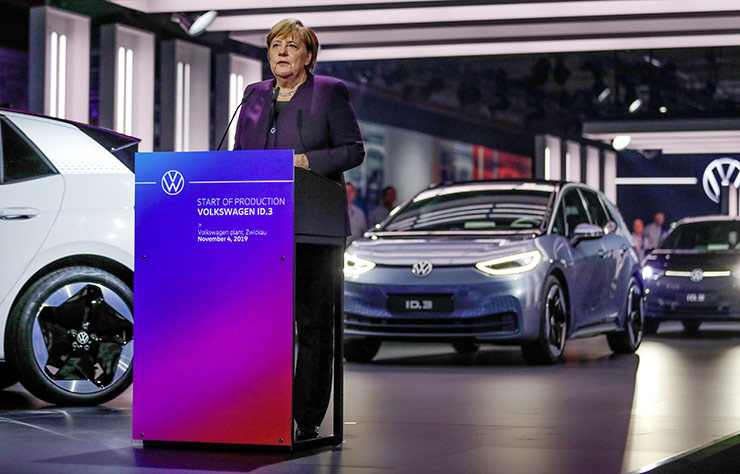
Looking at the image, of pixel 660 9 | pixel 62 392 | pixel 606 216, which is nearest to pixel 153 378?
pixel 62 392

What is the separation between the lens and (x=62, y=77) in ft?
41.9

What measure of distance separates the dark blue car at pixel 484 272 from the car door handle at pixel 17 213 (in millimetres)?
3625

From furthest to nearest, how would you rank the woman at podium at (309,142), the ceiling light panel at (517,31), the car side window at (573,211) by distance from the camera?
the ceiling light panel at (517,31), the car side window at (573,211), the woman at podium at (309,142)

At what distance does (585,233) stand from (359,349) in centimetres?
212

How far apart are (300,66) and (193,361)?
1.29 m

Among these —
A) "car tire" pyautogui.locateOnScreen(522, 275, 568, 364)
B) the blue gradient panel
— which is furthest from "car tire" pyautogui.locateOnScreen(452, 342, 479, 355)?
the blue gradient panel

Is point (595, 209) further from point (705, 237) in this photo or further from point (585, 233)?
point (705, 237)

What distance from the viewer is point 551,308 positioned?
10695mm

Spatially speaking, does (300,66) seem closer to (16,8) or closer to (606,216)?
(606,216)

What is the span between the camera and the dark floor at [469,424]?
5.25m

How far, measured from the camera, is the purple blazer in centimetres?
562

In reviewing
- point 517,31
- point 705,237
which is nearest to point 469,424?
point 517,31

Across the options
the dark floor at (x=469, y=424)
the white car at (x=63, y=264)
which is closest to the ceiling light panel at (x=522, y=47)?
the dark floor at (x=469, y=424)

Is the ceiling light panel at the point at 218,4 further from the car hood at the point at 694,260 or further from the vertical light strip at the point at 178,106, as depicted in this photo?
the car hood at the point at 694,260
